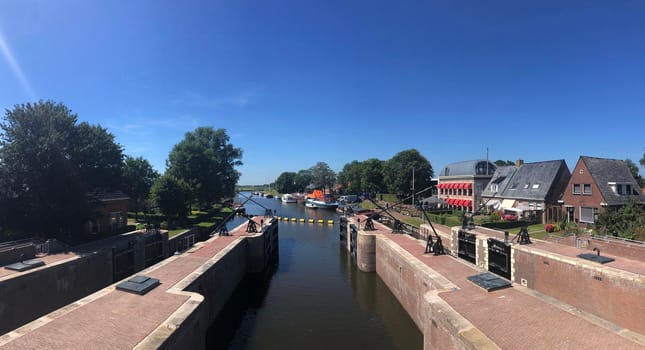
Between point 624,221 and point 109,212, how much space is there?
1609 inches

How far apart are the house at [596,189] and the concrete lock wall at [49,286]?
127ft

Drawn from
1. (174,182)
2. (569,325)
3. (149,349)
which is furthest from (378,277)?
(174,182)

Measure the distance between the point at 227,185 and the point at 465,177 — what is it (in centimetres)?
4047

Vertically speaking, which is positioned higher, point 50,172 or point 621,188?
point 50,172

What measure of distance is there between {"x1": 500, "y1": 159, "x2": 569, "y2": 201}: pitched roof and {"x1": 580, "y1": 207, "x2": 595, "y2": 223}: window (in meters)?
4.06

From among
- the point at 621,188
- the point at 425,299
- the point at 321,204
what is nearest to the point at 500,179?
the point at 621,188

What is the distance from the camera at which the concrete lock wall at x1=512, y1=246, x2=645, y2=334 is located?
12898 millimetres

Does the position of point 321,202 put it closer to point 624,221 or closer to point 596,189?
point 596,189

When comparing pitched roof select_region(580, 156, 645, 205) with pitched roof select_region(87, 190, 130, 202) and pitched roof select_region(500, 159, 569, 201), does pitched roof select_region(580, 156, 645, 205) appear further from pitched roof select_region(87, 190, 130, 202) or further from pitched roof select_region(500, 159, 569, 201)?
pitched roof select_region(87, 190, 130, 202)

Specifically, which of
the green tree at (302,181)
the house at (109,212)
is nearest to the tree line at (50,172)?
the house at (109,212)

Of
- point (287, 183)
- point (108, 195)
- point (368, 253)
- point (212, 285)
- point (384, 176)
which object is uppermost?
point (384, 176)

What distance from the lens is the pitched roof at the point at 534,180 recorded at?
34866 mm

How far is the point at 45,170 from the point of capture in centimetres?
2045

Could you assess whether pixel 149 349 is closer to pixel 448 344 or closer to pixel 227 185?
pixel 448 344
